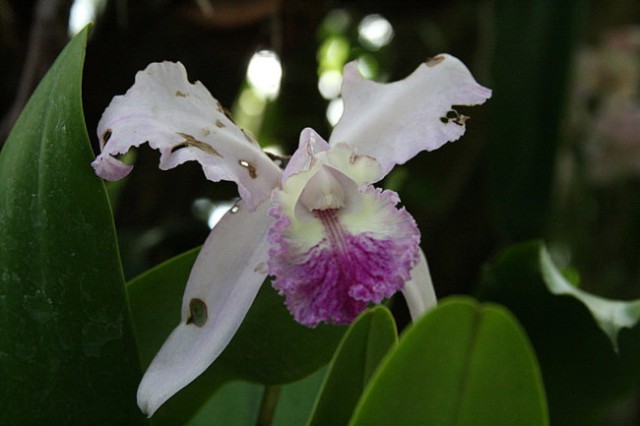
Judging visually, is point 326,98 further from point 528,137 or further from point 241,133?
point 241,133

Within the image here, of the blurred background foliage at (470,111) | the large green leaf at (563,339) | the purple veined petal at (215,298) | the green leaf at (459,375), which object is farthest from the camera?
the blurred background foliage at (470,111)

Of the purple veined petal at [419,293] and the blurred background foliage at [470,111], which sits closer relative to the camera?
the purple veined petal at [419,293]

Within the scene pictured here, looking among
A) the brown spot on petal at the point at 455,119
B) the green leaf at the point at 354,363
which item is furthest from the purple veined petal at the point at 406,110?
the green leaf at the point at 354,363

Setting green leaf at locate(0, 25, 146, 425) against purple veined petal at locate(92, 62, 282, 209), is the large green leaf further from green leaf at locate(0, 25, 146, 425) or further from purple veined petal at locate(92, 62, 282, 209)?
green leaf at locate(0, 25, 146, 425)

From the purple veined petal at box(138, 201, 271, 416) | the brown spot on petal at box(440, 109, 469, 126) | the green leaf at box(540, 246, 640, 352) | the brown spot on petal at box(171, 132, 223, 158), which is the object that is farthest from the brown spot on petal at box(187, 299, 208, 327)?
the green leaf at box(540, 246, 640, 352)

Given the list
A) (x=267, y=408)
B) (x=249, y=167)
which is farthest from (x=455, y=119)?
(x=267, y=408)

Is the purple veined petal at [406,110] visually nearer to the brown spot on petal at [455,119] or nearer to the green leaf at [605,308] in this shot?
the brown spot on petal at [455,119]
